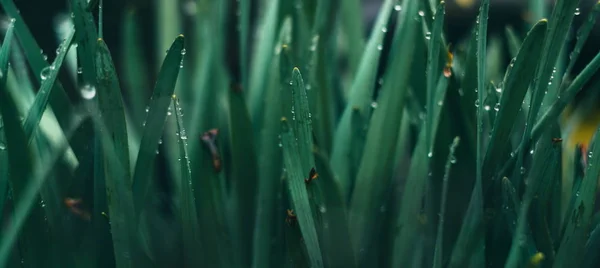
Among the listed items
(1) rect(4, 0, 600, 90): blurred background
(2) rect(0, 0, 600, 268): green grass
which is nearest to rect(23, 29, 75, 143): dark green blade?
(2) rect(0, 0, 600, 268): green grass

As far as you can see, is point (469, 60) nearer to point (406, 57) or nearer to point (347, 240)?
point (406, 57)

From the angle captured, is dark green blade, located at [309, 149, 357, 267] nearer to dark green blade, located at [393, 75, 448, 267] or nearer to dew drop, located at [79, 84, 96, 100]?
dark green blade, located at [393, 75, 448, 267]

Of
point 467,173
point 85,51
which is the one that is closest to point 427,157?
point 467,173

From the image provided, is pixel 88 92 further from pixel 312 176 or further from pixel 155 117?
pixel 312 176

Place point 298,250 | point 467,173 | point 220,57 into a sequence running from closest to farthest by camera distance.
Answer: point 298,250, point 467,173, point 220,57

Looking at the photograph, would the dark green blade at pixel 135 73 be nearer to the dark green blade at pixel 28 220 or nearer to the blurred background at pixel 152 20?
the dark green blade at pixel 28 220

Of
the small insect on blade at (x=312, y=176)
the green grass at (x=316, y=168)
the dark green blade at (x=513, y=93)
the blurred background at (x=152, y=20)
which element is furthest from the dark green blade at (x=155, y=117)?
the blurred background at (x=152, y=20)

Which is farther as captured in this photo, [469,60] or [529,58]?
[469,60]
